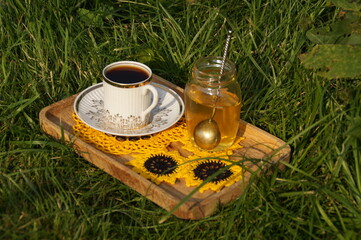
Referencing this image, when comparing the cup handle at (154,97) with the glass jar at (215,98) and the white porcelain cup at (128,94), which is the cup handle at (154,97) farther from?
the glass jar at (215,98)

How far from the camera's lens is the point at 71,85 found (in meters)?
2.66

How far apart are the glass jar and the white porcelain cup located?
0.15m

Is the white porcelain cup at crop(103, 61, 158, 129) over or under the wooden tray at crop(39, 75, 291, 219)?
over

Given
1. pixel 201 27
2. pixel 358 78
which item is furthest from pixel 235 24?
pixel 358 78

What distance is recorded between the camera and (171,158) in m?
2.12

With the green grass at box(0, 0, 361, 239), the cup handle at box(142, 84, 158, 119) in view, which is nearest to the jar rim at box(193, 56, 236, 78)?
the cup handle at box(142, 84, 158, 119)

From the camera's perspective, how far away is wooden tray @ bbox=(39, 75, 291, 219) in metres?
1.91

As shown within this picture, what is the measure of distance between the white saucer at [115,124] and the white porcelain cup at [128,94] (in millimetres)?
36

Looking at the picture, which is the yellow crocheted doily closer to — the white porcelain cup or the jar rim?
the white porcelain cup

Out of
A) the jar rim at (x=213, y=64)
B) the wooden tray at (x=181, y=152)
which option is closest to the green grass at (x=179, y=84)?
the wooden tray at (x=181, y=152)

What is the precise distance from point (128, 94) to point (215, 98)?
1.03 ft

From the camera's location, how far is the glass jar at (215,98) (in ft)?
6.88

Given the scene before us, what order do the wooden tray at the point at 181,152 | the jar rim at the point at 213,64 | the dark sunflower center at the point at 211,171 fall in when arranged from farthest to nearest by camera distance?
the jar rim at the point at 213,64 < the dark sunflower center at the point at 211,171 < the wooden tray at the point at 181,152

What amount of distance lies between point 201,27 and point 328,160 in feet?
3.24
